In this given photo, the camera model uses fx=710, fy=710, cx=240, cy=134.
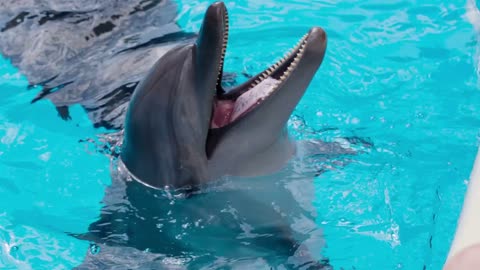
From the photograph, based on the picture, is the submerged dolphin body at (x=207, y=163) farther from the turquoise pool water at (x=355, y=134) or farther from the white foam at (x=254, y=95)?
the turquoise pool water at (x=355, y=134)

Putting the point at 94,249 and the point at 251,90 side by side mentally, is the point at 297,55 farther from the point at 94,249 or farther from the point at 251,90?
the point at 94,249

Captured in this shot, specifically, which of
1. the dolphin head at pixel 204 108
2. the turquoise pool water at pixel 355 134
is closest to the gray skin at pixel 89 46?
the turquoise pool water at pixel 355 134

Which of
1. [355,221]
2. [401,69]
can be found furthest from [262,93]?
[401,69]

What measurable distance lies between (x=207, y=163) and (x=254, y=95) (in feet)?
1.81

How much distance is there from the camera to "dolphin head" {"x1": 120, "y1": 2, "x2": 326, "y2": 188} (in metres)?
3.94

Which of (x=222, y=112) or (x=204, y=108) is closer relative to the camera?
(x=204, y=108)

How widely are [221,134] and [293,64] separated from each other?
67 cm

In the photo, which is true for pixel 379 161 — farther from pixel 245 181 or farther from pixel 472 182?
pixel 472 182

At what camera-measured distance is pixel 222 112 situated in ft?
14.4

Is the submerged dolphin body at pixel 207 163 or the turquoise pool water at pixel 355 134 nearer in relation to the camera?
the submerged dolphin body at pixel 207 163

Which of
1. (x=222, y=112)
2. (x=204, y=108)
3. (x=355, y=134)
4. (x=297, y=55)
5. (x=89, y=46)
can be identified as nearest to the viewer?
(x=297, y=55)

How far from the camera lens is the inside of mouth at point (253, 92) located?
3.99 m

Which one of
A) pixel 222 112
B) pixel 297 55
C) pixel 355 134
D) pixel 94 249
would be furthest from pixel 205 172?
pixel 355 134

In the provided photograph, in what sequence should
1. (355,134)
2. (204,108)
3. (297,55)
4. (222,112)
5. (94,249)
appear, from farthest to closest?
(355,134)
(94,249)
(222,112)
(204,108)
(297,55)
